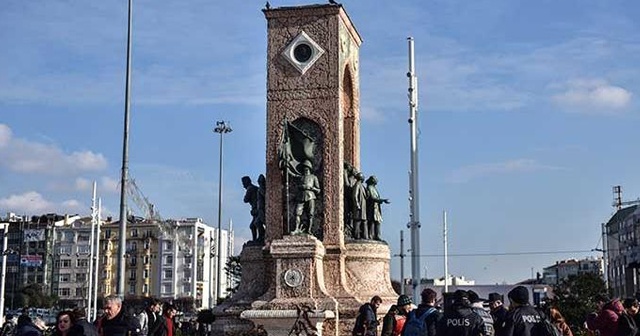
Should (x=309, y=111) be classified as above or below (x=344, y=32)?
below

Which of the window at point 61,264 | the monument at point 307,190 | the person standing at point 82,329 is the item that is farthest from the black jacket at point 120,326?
the window at point 61,264

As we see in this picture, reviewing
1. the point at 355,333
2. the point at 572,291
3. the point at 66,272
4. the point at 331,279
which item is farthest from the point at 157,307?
the point at 66,272

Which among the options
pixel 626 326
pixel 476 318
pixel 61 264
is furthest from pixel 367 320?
pixel 61 264

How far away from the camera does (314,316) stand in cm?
2186

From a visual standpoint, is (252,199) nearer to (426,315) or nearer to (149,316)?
(149,316)

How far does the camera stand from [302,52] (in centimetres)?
2456

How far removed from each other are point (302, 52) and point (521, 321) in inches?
615

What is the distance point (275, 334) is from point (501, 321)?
1234 centimetres

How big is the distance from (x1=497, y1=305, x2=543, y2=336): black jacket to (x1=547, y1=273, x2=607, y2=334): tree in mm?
24029

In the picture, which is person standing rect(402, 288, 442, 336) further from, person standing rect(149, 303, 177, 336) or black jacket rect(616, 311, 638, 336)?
person standing rect(149, 303, 177, 336)

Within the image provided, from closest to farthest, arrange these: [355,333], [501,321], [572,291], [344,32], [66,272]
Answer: [501,321] → [355,333] → [344,32] → [572,291] → [66,272]

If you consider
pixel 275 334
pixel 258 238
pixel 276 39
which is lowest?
pixel 275 334

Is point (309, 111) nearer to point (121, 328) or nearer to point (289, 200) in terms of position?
point (289, 200)

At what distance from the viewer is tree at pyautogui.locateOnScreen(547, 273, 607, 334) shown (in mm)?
33938
